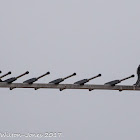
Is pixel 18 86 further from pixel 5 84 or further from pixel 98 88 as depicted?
pixel 98 88

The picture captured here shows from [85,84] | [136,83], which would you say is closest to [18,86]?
[85,84]

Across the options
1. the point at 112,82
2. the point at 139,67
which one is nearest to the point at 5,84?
the point at 112,82

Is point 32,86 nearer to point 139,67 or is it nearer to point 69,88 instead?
point 69,88

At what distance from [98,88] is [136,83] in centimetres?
323

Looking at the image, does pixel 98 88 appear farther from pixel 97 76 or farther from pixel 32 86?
pixel 32 86

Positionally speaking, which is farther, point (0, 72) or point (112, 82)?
point (112, 82)

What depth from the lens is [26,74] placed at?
144 feet

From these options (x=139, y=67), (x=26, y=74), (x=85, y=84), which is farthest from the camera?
(x=139, y=67)

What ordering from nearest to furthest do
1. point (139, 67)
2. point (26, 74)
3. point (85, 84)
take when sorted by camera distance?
point (26, 74)
point (85, 84)
point (139, 67)

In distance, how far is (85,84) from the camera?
155ft

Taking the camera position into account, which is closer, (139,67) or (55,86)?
(55,86)

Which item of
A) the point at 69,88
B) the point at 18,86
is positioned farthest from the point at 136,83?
Result: the point at 18,86

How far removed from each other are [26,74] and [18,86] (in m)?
1.12

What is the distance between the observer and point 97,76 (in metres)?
46.3
